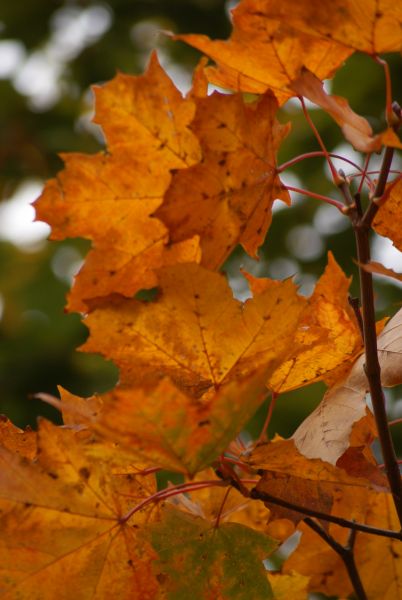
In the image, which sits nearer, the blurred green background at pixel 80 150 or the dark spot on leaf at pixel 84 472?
the dark spot on leaf at pixel 84 472

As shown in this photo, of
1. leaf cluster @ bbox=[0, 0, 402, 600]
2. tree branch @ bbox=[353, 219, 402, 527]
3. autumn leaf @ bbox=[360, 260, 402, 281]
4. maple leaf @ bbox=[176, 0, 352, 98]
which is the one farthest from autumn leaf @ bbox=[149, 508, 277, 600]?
maple leaf @ bbox=[176, 0, 352, 98]

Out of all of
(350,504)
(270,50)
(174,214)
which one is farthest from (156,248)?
(350,504)

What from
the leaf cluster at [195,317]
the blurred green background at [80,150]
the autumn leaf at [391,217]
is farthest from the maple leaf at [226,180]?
the blurred green background at [80,150]

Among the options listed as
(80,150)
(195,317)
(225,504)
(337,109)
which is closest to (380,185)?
(337,109)

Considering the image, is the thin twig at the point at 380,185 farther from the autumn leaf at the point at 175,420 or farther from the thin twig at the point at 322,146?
the autumn leaf at the point at 175,420

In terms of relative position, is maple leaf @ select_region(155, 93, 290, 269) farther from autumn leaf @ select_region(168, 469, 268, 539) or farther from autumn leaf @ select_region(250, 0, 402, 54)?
autumn leaf @ select_region(168, 469, 268, 539)

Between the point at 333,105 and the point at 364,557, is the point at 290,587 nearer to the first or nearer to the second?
the point at 364,557

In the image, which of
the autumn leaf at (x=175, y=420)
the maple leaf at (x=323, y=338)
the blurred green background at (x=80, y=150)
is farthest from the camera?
the blurred green background at (x=80, y=150)
